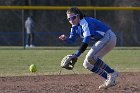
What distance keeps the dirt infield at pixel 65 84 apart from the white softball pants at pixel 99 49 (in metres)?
0.47

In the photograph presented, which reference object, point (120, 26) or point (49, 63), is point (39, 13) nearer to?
point (120, 26)

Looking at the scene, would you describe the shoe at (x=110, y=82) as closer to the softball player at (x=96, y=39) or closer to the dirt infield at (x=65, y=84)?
the softball player at (x=96, y=39)

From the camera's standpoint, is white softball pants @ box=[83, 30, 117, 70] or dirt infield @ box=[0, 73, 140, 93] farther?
white softball pants @ box=[83, 30, 117, 70]

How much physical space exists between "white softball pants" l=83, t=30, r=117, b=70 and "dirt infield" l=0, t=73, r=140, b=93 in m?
0.47

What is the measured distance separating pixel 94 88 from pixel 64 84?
0.92m

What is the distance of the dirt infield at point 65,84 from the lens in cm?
942

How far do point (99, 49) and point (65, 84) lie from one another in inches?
50.4

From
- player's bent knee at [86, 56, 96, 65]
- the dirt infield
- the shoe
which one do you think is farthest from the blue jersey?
the dirt infield

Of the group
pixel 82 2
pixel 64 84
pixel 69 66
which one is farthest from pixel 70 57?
pixel 82 2

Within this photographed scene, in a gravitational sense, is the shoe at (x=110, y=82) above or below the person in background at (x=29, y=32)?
above

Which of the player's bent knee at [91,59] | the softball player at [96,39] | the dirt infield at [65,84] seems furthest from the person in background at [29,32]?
the player's bent knee at [91,59]

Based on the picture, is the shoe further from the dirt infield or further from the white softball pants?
the white softball pants

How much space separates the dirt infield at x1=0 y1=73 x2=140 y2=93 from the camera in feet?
30.9

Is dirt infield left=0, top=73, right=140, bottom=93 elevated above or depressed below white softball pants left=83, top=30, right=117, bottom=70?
below
